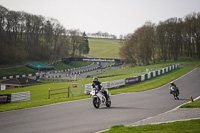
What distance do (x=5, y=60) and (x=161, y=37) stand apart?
56.2m

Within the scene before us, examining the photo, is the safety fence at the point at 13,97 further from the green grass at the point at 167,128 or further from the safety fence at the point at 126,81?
the green grass at the point at 167,128

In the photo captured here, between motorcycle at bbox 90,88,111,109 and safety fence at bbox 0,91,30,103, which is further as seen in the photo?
safety fence at bbox 0,91,30,103

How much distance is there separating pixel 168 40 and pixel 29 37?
58827 mm

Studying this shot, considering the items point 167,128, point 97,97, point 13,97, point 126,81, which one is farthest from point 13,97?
point 167,128

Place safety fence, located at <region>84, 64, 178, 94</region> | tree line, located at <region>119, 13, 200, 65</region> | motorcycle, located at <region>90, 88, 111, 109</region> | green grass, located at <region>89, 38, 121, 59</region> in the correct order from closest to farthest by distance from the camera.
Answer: motorcycle, located at <region>90, 88, 111, 109</region>, safety fence, located at <region>84, 64, 178, 94</region>, tree line, located at <region>119, 13, 200, 65</region>, green grass, located at <region>89, 38, 121, 59</region>

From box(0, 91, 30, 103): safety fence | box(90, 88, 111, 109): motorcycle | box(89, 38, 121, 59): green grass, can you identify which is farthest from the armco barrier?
box(89, 38, 121, 59): green grass

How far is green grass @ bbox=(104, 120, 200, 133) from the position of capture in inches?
336

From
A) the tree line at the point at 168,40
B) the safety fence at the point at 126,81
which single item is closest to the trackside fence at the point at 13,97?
the safety fence at the point at 126,81

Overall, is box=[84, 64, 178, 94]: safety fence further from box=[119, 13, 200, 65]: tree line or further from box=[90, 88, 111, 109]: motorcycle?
box=[119, 13, 200, 65]: tree line

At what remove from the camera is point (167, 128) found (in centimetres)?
897

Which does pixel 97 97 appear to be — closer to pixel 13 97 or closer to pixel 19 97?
pixel 13 97

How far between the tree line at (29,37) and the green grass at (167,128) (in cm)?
7442

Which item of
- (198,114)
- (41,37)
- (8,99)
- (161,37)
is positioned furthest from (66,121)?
(41,37)

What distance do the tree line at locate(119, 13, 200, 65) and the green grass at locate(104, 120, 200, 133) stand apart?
68.4 metres
